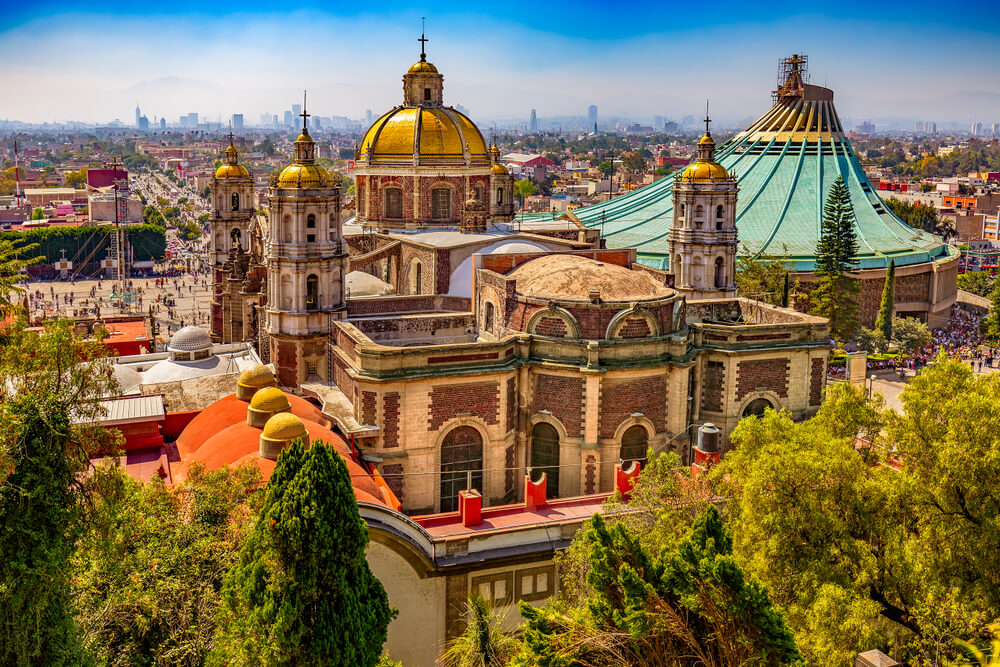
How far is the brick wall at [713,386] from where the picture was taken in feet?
79.6

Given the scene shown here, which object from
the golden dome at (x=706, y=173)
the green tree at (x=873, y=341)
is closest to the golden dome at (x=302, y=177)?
the golden dome at (x=706, y=173)

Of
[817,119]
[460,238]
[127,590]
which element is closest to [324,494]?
[127,590]

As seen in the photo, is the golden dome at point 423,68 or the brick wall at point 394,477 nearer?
the brick wall at point 394,477

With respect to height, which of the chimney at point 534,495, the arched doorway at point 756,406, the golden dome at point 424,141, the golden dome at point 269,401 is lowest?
the chimney at point 534,495

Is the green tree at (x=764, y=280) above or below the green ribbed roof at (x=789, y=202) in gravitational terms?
below

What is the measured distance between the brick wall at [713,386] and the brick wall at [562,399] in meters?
4.00

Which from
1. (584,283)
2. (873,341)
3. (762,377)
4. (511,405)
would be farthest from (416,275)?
(873,341)

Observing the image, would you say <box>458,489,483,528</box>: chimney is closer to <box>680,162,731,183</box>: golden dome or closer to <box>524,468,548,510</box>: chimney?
<box>524,468,548,510</box>: chimney

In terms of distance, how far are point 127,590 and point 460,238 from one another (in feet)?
68.4

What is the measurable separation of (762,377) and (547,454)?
6355 millimetres

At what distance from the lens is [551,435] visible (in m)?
23.2

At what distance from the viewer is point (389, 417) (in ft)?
70.7

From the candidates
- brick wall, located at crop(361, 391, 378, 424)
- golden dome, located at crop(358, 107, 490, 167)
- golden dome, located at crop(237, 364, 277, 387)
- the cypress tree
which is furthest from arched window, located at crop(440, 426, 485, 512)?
the cypress tree

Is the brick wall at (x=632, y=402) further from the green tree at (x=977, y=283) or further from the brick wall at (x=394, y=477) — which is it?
the green tree at (x=977, y=283)
